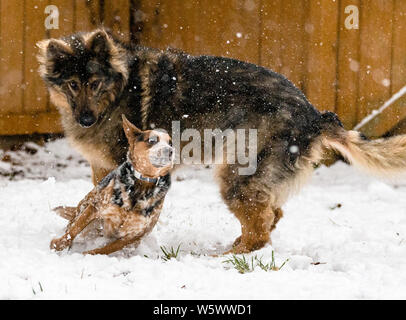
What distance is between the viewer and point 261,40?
6.77 m

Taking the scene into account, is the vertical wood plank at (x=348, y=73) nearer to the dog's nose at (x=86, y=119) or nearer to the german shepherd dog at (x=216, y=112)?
the german shepherd dog at (x=216, y=112)

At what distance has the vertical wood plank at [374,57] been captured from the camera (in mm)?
6832

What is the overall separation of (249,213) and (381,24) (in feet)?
13.3

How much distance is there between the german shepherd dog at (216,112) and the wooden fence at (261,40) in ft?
8.26

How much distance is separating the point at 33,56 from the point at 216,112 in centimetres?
346

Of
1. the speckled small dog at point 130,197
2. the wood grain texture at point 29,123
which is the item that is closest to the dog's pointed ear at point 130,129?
the speckled small dog at point 130,197

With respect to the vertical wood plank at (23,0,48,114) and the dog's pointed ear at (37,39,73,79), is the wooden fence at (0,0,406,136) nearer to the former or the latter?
the vertical wood plank at (23,0,48,114)

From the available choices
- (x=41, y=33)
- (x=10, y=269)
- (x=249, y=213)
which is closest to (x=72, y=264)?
(x=10, y=269)

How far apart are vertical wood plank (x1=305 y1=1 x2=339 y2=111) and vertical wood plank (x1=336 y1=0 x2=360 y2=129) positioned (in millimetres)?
107

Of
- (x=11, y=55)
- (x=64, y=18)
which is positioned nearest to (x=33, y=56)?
(x=11, y=55)

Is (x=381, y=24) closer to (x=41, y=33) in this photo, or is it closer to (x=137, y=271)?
(x=41, y=33)

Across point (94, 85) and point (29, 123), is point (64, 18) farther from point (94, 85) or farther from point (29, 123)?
point (94, 85)
